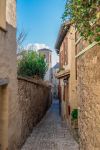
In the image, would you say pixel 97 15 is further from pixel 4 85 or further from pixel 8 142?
pixel 8 142

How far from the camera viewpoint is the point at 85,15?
5.79 metres

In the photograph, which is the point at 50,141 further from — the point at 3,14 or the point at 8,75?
the point at 3,14

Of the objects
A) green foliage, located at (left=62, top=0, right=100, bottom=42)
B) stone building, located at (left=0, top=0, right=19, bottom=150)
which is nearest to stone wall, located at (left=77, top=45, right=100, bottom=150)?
green foliage, located at (left=62, top=0, right=100, bottom=42)

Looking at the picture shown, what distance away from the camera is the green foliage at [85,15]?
18.5 feet

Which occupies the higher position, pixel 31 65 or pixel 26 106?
pixel 31 65

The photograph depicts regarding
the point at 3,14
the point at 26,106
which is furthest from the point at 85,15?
the point at 26,106

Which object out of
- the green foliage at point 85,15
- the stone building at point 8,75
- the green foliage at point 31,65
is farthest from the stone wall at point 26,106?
the green foliage at point 31,65

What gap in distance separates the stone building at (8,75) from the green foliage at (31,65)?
643 inches

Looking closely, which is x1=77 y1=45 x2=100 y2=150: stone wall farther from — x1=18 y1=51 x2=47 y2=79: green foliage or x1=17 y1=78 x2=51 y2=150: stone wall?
x1=18 y1=51 x2=47 y2=79: green foliage

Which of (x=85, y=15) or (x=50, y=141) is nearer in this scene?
(x=85, y=15)

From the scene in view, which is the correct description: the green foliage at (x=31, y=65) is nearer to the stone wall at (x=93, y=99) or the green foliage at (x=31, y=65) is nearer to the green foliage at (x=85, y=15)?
the stone wall at (x=93, y=99)

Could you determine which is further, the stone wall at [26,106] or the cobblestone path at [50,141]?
the cobblestone path at [50,141]

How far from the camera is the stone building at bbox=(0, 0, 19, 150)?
31.7ft

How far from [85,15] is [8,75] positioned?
16.2ft
